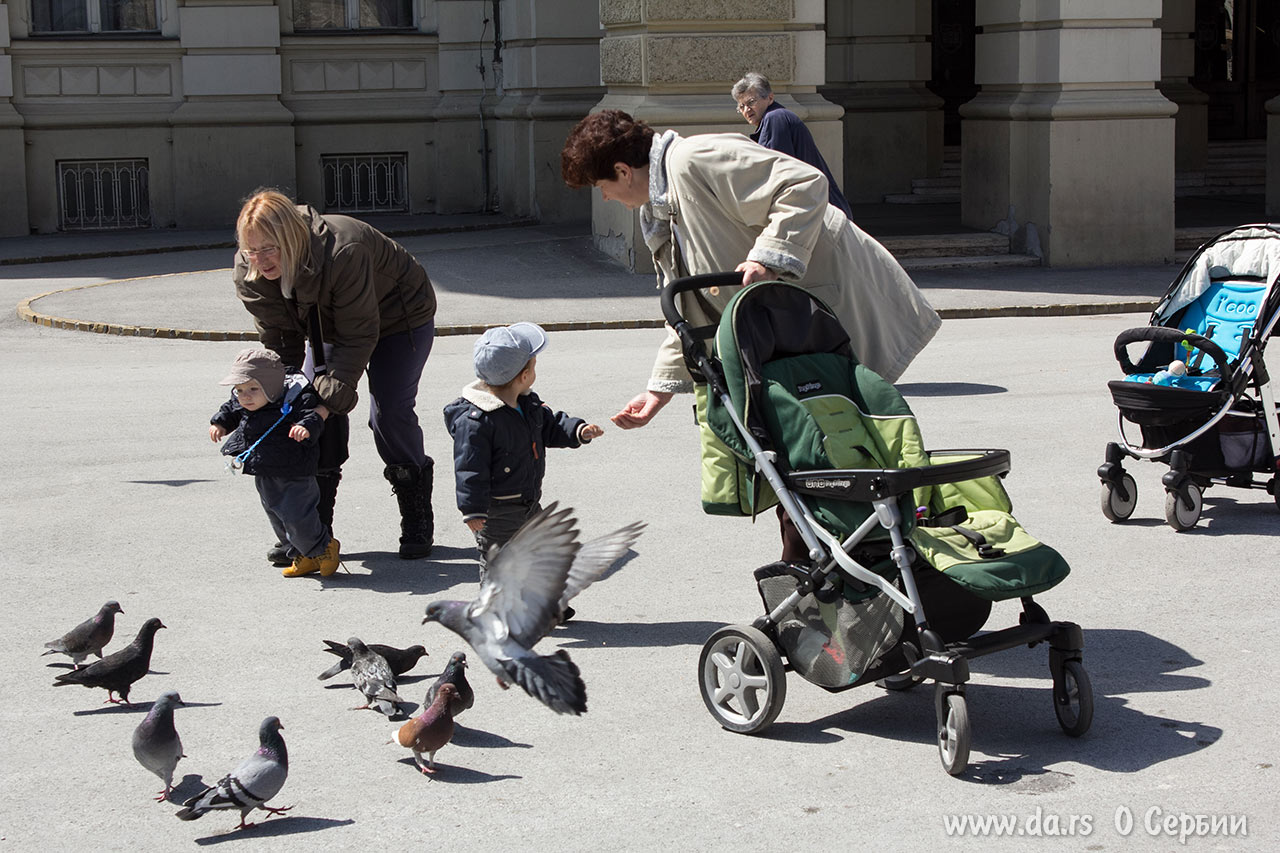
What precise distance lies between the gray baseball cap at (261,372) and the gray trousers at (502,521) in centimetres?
124

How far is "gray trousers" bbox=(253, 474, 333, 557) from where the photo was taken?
255 inches

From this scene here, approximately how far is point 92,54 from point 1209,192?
14922 mm

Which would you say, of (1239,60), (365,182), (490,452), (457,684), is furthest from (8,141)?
(457,684)

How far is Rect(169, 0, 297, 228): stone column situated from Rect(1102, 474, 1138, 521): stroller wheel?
15142 millimetres

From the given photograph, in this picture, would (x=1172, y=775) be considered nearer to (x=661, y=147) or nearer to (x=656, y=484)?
(x=661, y=147)

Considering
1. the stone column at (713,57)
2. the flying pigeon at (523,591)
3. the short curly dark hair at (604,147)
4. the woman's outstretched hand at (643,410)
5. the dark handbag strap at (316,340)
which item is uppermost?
the stone column at (713,57)

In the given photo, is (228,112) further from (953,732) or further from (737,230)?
(953,732)

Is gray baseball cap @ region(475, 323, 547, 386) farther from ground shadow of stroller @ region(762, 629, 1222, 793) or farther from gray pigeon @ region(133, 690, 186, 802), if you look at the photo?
gray pigeon @ region(133, 690, 186, 802)

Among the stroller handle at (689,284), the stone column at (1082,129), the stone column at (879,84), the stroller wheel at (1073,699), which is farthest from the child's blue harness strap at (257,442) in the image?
the stone column at (879,84)

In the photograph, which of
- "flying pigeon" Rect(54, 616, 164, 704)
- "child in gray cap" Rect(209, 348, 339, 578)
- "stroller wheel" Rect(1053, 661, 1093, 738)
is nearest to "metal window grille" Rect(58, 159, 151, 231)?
"child in gray cap" Rect(209, 348, 339, 578)

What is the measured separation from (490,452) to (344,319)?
3.51 feet

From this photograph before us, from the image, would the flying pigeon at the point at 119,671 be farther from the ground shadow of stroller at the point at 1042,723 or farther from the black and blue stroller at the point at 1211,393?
the black and blue stroller at the point at 1211,393

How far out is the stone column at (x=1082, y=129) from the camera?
15914 mm

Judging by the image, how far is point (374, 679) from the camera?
5.01 metres
